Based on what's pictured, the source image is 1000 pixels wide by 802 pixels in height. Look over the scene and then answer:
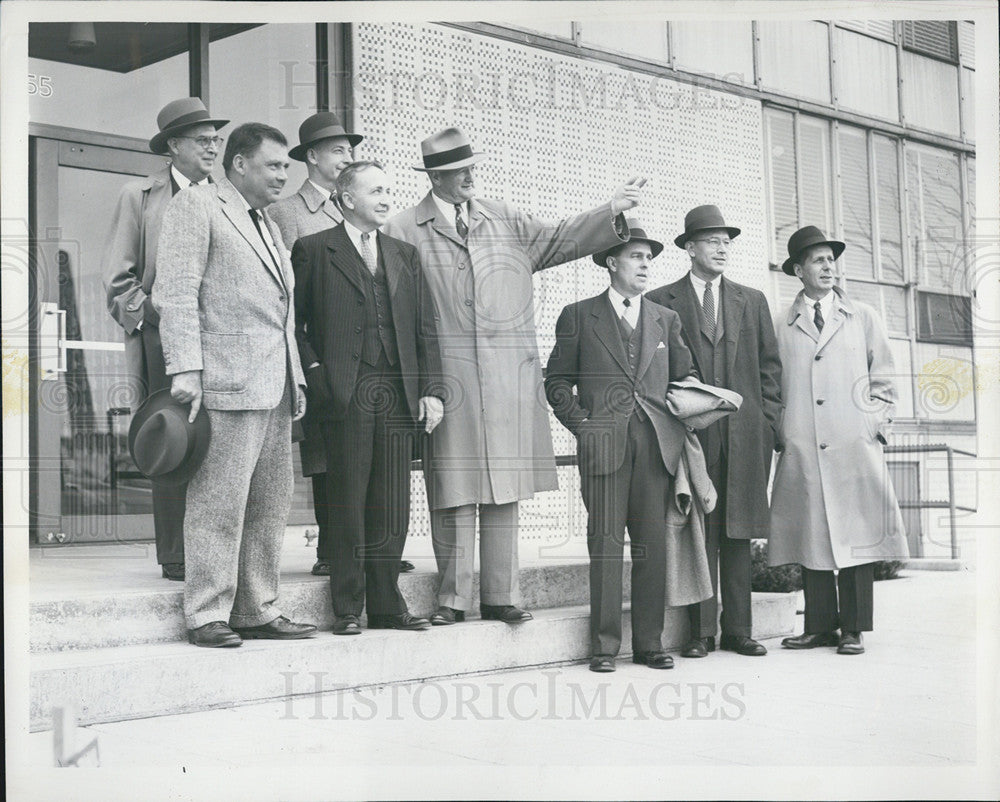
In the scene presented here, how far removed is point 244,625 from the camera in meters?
4.92

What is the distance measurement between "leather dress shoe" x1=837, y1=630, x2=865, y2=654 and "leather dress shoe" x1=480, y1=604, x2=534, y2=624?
136cm

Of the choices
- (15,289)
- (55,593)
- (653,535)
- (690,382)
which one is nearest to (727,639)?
(653,535)

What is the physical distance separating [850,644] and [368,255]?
2.56 m

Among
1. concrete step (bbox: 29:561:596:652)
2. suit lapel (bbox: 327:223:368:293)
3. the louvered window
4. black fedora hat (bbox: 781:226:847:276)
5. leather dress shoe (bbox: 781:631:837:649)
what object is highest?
the louvered window

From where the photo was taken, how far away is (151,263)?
4992 millimetres

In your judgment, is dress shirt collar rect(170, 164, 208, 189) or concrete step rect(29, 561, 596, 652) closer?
concrete step rect(29, 561, 596, 652)

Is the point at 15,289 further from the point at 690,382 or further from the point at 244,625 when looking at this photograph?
the point at 690,382

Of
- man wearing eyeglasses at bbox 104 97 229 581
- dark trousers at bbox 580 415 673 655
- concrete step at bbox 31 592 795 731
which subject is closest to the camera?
concrete step at bbox 31 592 795 731

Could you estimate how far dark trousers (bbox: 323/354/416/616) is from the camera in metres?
5.10

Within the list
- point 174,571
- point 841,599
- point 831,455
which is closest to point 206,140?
point 174,571

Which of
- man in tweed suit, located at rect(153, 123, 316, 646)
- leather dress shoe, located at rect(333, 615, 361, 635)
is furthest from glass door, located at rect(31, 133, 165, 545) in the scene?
leather dress shoe, located at rect(333, 615, 361, 635)

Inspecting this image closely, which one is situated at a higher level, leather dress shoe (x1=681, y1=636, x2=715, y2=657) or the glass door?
the glass door

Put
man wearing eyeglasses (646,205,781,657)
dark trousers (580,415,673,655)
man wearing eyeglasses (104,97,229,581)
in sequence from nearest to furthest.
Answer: man wearing eyeglasses (104,97,229,581) < dark trousers (580,415,673,655) < man wearing eyeglasses (646,205,781,657)

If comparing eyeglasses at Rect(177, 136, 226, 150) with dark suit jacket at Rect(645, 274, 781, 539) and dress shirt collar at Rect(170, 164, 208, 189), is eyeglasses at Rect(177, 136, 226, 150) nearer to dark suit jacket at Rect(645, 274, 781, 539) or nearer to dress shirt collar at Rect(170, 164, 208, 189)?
dress shirt collar at Rect(170, 164, 208, 189)
